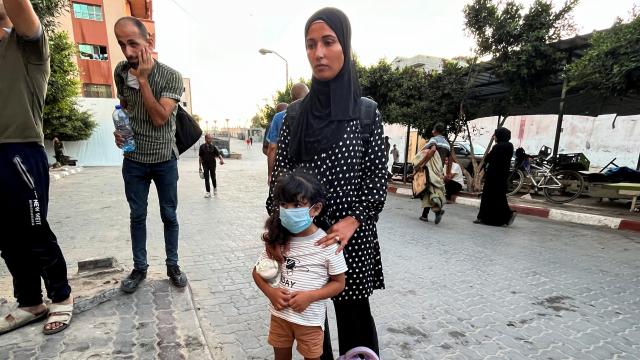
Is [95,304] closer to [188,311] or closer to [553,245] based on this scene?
[188,311]

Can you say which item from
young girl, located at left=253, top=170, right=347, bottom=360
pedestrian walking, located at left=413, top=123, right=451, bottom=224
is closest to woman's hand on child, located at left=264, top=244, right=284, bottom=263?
young girl, located at left=253, top=170, right=347, bottom=360

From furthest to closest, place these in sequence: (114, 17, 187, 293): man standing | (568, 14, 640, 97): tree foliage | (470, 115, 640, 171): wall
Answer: (470, 115, 640, 171): wall
(568, 14, 640, 97): tree foliage
(114, 17, 187, 293): man standing

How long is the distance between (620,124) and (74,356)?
16445 mm

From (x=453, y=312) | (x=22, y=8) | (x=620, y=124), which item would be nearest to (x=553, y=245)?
(x=453, y=312)

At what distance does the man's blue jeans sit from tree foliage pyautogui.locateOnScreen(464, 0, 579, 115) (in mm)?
8084

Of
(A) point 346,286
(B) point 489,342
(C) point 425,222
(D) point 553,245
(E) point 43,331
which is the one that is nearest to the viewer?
(A) point 346,286

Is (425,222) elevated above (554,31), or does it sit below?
below

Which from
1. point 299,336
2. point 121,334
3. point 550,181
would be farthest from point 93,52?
point 299,336

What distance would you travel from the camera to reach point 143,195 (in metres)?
2.75

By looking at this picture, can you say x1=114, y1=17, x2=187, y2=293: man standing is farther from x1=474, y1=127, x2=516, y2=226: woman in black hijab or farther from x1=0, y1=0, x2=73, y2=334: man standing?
x1=474, y1=127, x2=516, y2=226: woman in black hijab

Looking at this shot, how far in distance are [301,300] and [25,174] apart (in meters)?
1.87

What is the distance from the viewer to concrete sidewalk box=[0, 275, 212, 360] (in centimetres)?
203

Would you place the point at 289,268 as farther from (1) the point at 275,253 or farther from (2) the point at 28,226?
(2) the point at 28,226

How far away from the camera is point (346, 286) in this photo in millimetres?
1681
